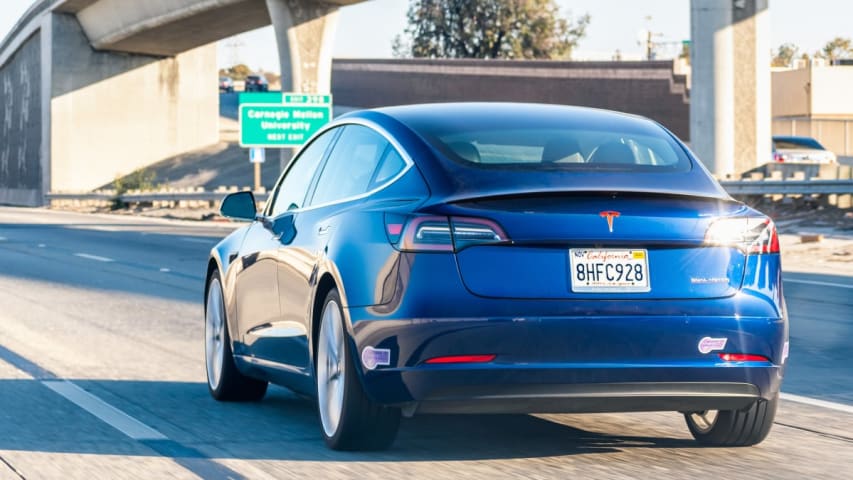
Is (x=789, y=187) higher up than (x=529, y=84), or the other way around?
(x=529, y=84)

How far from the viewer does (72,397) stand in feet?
28.9

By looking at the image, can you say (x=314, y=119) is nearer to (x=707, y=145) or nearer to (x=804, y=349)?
(x=707, y=145)

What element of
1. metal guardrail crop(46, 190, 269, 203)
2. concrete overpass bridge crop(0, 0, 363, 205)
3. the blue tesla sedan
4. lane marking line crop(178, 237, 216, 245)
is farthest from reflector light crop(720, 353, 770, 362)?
concrete overpass bridge crop(0, 0, 363, 205)

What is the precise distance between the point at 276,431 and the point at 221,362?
1.33 m

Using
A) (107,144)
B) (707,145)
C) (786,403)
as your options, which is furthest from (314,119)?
(786,403)

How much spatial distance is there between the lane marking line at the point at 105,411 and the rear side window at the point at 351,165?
1.34 m

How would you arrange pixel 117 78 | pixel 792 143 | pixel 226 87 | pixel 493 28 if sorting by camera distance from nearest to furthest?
pixel 792 143 < pixel 117 78 < pixel 493 28 < pixel 226 87

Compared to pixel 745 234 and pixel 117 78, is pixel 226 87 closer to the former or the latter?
pixel 117 78

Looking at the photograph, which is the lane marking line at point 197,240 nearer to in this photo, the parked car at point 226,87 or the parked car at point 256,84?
the parked car at point 256,84

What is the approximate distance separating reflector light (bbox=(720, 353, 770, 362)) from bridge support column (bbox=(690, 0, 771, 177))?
1116 inches

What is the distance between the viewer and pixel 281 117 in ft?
143

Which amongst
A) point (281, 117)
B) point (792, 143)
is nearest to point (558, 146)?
point (281, 117)

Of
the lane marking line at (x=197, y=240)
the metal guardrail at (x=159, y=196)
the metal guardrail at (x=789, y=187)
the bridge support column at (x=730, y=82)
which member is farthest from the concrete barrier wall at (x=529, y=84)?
the lane marking line at (x=197, y=240)

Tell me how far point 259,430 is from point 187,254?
16969mm
